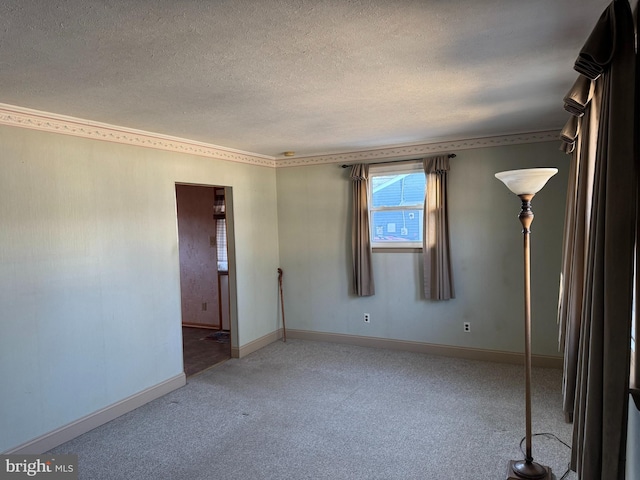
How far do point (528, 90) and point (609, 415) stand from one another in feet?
7.20

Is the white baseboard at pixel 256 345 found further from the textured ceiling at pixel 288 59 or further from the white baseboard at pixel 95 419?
the textured ceiling at pixel 288 59

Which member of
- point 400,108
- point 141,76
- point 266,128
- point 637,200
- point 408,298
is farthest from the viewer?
point 408,298

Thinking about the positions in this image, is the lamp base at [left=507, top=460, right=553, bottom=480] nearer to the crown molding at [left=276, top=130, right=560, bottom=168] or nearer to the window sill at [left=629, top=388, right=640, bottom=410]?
the window sill at [left=629, top=388, right=640, bottom=410]

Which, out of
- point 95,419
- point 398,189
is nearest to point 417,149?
point 398,189

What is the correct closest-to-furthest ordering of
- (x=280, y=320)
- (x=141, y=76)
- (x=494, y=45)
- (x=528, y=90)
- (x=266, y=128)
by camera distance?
(x=494, y=45) < (x=141, y=76) < (x=528, y=90) < (x=266, y=128) < (x=280, y=320)

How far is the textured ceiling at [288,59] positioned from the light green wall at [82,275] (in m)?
0.43

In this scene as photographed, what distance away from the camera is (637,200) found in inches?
57.6

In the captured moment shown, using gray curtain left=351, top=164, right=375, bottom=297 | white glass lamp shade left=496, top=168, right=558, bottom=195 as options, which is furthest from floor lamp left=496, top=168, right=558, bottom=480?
gray curtain left=351, top=164, right=375, bottom=297

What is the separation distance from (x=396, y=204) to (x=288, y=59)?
3124 millimetres

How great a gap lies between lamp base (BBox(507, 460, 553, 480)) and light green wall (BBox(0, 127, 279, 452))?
3008mm

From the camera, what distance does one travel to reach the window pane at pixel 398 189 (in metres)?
4.93

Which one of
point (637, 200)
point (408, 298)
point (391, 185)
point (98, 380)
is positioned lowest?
point (98, 380)

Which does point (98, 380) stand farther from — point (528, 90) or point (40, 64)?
point (528, 90)

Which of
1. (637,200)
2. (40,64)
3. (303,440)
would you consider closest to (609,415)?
(637,200)
